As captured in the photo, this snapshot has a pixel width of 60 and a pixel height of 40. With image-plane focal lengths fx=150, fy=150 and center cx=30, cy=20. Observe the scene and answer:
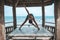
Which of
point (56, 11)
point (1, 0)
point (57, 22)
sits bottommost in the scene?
point (57, 22)

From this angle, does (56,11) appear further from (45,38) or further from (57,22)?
(45,38)

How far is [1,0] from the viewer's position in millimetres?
4309

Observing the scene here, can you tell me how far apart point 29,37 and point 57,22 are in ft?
2.97

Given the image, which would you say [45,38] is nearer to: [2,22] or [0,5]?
[2,22]

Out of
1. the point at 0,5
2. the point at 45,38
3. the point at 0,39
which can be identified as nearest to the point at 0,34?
the point at 0,39

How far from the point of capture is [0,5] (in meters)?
4.22

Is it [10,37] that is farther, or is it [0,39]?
[10,37]

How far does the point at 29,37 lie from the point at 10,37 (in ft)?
1.85

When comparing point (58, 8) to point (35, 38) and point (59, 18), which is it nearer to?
point (59, 18)

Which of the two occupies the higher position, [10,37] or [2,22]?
[2,22]

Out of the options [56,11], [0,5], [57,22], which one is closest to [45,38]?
[57,22]

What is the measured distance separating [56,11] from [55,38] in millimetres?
767

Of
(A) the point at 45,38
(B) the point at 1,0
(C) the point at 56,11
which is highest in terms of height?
(B) the point at 1,0

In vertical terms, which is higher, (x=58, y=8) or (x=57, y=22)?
(x=58, y=8)
